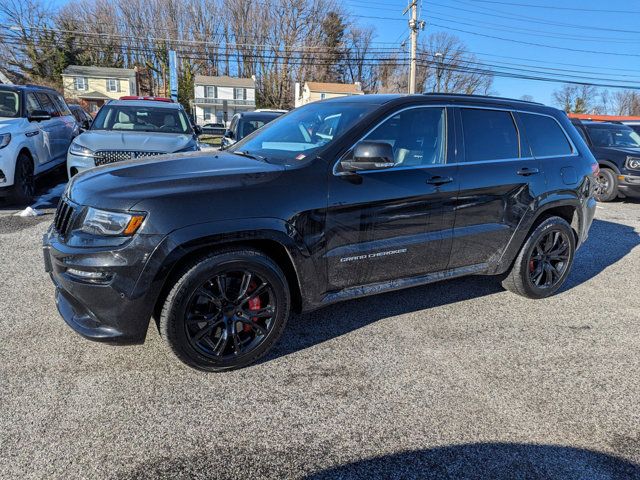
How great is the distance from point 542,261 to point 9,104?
864 centimetres

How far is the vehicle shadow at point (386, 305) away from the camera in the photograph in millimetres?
3459

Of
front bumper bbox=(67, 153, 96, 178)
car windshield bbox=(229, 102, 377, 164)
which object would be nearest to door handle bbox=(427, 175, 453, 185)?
car windshield bbox=(229, 102, 377, 164)

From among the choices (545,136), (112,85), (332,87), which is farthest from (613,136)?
(112,85)

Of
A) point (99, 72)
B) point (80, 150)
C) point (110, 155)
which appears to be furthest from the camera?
point (99, 72)

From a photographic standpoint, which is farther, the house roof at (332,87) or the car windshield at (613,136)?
the house roof at (332,87)

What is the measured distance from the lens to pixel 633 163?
1028cm

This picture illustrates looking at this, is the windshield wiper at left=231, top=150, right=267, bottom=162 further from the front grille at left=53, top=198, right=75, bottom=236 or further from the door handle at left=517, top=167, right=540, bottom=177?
the door handle at left=517, top=167, right=540, bottom=177

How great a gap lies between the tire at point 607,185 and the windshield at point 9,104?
12059mm

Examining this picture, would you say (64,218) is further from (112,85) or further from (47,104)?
(112,85)

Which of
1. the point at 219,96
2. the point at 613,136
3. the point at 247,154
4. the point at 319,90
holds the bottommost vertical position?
the point at 247,154

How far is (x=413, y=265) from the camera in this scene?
3502 millimetres

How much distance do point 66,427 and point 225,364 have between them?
3.02 feet

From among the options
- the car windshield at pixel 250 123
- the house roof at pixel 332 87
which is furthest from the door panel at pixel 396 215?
the house roof at pixel 332 87

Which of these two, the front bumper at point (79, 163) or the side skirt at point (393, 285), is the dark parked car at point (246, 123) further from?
the side skirt at point (393, 285)
